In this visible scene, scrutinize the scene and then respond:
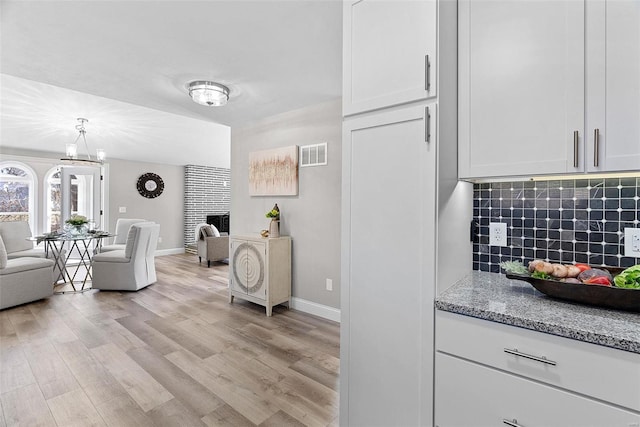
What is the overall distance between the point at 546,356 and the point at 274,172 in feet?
10.9

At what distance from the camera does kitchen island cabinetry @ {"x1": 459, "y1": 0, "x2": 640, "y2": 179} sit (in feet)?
3.53

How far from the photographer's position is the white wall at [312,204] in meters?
3.36

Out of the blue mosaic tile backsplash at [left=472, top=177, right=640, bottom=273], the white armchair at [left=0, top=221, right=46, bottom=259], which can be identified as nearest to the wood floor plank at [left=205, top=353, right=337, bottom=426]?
the blue mosaic tile backsplash at [left=472, top=177, right=640, bottom=273]

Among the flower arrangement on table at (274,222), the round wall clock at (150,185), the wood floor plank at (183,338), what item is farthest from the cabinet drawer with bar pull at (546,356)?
the round wall clock at (150,185)

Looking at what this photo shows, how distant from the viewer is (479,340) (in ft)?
3.63

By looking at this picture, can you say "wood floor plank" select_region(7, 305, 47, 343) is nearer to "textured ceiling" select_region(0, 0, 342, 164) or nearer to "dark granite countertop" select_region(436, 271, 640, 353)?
"textured ceiling" select_region(0, 0, 342, 164)

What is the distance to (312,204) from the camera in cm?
356

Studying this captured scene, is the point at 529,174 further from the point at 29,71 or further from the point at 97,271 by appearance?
the point at 97,271

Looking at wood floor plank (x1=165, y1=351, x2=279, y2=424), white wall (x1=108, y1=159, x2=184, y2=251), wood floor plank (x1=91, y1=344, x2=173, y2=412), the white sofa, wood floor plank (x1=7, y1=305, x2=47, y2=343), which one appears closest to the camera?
wood floor plank (x1=165, y1=351, x2=279, y2=424)

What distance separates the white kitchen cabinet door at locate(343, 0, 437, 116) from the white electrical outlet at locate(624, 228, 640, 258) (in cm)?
103

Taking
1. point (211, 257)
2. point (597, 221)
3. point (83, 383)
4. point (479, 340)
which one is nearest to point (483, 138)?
point (597, 221)

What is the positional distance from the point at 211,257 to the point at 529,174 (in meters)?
5.95

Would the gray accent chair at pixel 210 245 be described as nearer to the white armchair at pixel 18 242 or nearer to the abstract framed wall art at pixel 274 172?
the white armchair at pixel 18 242

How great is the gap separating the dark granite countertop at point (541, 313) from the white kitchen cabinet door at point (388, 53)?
83cm
